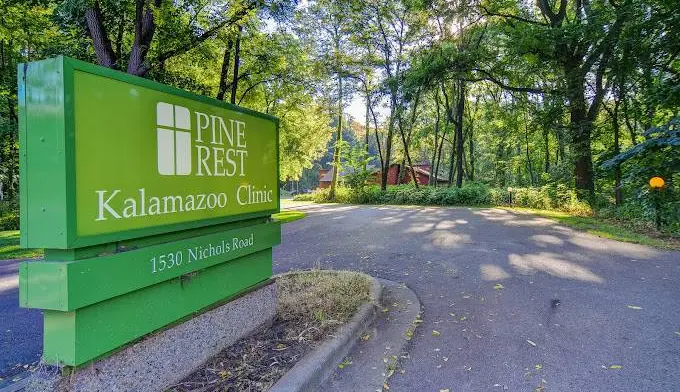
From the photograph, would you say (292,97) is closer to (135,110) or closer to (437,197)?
(437,197)

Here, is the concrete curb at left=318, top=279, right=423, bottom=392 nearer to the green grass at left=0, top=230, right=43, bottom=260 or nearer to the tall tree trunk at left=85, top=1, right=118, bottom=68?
the tall tree trunk at left=85, top=1, right=118, bottom=68

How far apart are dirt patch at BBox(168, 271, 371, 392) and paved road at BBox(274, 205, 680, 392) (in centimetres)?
76

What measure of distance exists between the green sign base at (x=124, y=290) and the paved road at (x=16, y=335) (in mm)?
1760

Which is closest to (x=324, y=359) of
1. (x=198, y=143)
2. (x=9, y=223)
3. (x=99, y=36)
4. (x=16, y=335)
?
(x=198, y=143)

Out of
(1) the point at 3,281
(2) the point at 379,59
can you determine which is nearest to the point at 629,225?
(1) the point at 3,281

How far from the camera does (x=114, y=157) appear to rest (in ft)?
7.57

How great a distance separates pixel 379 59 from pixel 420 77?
10358 millimetres

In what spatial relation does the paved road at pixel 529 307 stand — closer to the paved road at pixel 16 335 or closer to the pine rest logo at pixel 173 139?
the pine rest logo at pixel 173 139

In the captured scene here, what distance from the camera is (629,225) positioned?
34.8ft

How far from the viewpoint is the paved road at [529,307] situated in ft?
9.79

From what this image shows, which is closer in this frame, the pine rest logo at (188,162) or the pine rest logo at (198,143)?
the pine rest logo at (188,162)

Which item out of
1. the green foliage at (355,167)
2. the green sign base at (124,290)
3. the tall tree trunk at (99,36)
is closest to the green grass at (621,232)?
the green sign base at (124,290)

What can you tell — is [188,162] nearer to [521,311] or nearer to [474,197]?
[521,311]

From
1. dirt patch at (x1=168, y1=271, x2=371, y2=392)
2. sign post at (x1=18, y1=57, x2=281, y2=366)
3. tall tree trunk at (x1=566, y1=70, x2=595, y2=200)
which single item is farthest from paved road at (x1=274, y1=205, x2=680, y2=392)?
tall tree trunk at (x1=566, y1=70, x2=595, y2=200)
